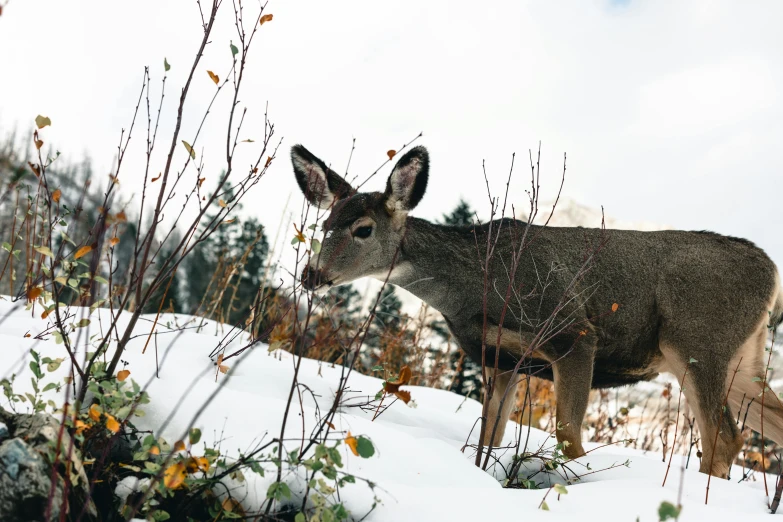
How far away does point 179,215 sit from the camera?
9.83 feet

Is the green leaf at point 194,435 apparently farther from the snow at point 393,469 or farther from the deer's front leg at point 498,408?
the deer's front leg at point 498,408

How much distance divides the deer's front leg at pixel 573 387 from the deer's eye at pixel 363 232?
168 cm

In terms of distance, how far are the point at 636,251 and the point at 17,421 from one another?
4196 mm

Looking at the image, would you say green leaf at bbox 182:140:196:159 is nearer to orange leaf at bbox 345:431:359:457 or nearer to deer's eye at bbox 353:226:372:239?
orange leaf at bbox 345:431:359:457

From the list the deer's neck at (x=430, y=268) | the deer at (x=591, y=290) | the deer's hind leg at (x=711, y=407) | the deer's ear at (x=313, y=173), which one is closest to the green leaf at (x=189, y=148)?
the deer at (x=591, y=290)

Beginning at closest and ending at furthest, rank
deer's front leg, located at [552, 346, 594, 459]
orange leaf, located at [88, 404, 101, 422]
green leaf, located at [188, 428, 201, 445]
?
green leaf, located at [188, 428, 201, 445] → orange leaf, located at [88, 404, 101, 422] → deer's front leg, located at [552, 346, 594, 459]

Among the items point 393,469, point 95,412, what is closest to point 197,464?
point 95,412

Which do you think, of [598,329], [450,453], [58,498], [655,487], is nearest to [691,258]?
[598,329]

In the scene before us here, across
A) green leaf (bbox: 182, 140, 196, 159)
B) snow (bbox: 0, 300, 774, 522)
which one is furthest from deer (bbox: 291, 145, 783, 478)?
green leaf (bbox: 182, 140, 196, 159)

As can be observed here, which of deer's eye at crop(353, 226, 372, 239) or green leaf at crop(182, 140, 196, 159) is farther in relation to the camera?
deer's eye at crop(353, 226, 372, 239)

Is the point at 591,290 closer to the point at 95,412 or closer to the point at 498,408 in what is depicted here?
the point at 498,408

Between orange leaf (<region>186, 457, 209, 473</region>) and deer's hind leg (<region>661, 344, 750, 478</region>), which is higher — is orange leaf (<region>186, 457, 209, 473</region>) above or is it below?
below

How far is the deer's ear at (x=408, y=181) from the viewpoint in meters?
4.41

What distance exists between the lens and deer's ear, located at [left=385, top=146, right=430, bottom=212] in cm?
441
